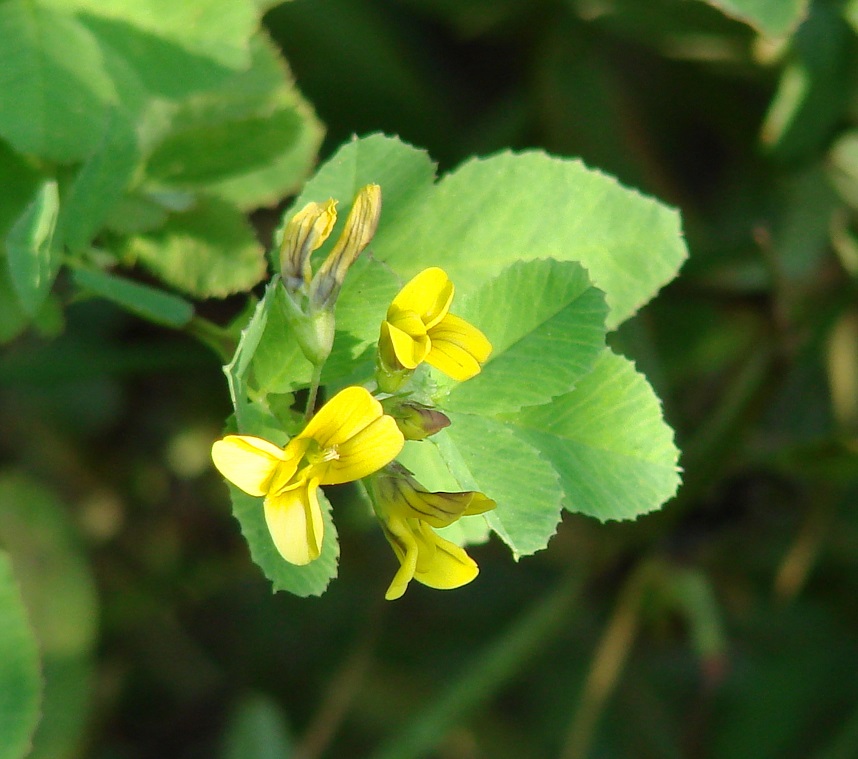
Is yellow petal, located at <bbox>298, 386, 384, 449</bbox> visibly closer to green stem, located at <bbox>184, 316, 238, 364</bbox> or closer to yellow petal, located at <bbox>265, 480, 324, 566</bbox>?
yellow petal, located at <bbox>265, 480, 324, 566</bbox>

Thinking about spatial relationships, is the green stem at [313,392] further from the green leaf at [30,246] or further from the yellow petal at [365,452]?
the green leaf at [30,246]

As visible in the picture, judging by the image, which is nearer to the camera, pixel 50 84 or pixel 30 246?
pixel 30 246

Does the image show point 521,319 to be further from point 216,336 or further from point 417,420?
point 216,336

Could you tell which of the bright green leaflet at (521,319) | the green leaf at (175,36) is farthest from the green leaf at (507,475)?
the green leaf at (175,36)

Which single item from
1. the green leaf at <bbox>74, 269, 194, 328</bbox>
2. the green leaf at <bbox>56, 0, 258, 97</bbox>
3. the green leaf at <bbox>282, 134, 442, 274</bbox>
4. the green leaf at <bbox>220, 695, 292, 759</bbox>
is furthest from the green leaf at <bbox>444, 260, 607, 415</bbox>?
the green leaf at <bbox>220, 695, 292, 759</bbox>

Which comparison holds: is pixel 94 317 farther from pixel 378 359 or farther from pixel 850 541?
pixel 850 541

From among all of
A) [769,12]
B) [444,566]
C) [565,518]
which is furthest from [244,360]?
[565,518]
